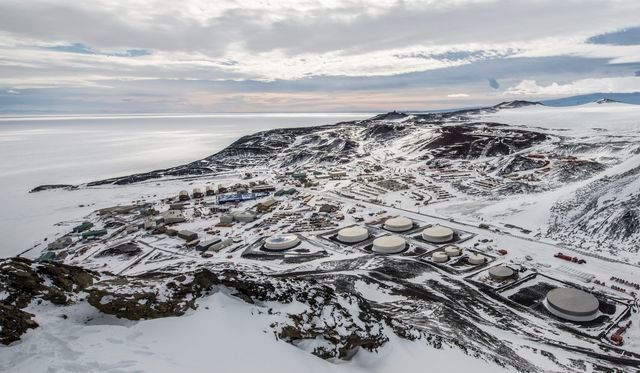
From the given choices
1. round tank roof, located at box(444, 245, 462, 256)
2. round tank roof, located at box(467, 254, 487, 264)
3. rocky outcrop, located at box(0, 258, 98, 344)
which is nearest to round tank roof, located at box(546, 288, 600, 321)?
round tank roof, located at box(467, 254, 487, 264)

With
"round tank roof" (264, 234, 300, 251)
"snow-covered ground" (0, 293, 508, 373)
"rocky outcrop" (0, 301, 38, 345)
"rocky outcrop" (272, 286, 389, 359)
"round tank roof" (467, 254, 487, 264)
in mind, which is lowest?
"round tank roof" (467, 254, 487, 264)

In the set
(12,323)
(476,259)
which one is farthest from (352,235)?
(12,323)

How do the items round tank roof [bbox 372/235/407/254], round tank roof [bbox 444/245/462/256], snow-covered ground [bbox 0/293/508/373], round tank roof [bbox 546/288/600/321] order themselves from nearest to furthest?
1. snow-covered ground [bbox 0/293/508/373]
2. round tank roof [bbox 546/288/600/321]
3. round tank roof [bbox 444/245/462/256]
4. round tank roof [bbox 372/235/407/254]

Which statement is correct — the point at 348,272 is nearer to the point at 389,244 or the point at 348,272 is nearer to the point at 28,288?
the point at 389,244

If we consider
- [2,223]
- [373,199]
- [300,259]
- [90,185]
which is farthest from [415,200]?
[90,185]

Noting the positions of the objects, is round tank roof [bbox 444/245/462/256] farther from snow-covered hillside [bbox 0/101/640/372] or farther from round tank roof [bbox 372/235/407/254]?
round tank roof [bbox 372/235/407/254]

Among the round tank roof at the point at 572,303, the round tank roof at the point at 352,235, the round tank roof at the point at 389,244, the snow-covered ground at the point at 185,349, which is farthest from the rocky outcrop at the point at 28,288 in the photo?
the round tank roof at the point at 572,303
